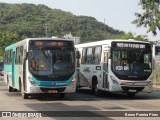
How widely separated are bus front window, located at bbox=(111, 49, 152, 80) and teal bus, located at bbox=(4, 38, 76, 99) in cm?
244

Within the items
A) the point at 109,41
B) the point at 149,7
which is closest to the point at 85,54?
the point at 109,41

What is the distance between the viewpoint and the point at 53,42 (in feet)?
68.8

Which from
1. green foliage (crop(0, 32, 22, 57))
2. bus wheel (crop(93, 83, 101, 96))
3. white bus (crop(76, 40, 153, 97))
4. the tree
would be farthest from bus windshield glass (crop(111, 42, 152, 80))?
green foliage (crop(0, 32, 22, 57))

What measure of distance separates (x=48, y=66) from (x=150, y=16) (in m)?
27.1

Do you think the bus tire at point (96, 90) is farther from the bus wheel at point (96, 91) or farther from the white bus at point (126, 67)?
the white bus at point (126, 67)

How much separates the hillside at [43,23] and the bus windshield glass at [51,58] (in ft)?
250

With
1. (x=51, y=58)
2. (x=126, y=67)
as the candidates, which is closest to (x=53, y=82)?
(x=51, y=58)

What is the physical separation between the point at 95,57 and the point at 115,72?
9.13 ft

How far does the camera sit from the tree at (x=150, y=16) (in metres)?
42.2

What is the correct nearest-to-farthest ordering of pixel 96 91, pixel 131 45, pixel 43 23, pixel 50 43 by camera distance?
1. pixel 50 43
2. pixel 131 45
3. pixel 96 91
4. pixel 43 23

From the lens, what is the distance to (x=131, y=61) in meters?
22.3

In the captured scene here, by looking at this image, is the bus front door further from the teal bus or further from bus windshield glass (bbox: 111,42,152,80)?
the teal bus

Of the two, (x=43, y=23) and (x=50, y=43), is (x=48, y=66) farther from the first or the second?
(x=43, y=23)

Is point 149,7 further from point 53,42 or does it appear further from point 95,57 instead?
point 53,42
